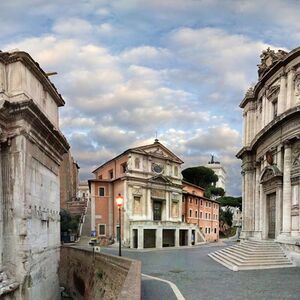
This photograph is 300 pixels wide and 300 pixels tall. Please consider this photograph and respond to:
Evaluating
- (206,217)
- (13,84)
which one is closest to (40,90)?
(13,84)

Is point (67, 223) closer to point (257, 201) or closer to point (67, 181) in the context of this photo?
point (67, 181)

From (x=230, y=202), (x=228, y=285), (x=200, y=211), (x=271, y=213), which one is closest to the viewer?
(x=228, y=285)

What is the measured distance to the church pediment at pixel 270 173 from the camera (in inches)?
1014

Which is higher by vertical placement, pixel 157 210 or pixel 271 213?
pixel 271 213

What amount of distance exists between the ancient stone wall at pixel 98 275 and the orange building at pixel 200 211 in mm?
34189

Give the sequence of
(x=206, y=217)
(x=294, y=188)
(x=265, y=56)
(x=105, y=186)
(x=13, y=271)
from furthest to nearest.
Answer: (x=206, y=217), (x=105, y=186), (x=265, y=56), (x=294, y=188), (x=13, y=271)

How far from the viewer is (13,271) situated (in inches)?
545

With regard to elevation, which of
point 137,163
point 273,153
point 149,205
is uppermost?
point 273,153

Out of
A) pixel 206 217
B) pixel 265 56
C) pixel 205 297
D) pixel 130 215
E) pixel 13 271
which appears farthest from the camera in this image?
pixel 206 217

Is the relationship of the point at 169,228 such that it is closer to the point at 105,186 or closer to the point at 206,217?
the point at 105,186

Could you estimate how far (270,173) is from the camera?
89.4ft

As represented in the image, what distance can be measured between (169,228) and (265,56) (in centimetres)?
2545

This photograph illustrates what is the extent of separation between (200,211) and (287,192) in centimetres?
4039

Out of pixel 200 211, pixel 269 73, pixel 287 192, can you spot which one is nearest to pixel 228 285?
pixel 287 192
